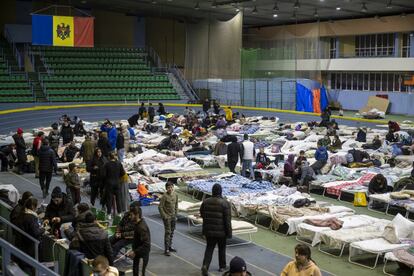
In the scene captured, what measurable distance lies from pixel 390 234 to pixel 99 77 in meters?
33.3

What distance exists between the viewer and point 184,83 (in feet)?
147

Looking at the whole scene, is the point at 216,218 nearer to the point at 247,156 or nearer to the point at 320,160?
the point at 247,156

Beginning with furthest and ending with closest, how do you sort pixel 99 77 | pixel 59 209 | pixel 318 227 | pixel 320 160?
pixel 99 77 < pixel 320 160 < pixel 318 227 < pixel 59 209

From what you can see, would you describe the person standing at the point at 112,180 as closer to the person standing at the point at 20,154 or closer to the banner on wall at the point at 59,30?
the person standing at the point at 20,154

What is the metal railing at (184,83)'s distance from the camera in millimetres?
43719

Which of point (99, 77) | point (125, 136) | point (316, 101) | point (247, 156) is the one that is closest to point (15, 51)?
point (99, 77)

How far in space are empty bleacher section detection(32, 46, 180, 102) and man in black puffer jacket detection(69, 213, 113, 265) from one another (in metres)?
30.6

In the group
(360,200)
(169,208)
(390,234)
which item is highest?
(169,208)

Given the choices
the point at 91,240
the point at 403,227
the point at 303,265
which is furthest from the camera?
the point at 403,227

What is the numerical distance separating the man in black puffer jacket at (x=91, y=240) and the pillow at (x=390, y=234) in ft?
17.2

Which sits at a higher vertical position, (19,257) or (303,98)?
(303,98)

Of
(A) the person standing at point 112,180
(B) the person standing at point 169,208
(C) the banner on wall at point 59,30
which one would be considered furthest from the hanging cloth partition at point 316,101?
(B) the person standing at point 169,208

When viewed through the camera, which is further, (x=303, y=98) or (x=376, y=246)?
(x=303, y=98)

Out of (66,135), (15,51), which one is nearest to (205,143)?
(66,135)
